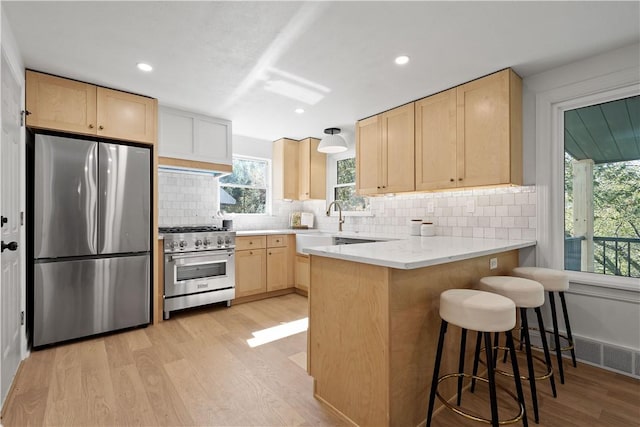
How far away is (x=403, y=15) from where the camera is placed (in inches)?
73.8

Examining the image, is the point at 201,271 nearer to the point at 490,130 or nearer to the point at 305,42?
the point at 305,42

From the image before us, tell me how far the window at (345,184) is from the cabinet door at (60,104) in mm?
3067

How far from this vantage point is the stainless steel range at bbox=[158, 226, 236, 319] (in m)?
3.32

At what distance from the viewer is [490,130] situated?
2.64m

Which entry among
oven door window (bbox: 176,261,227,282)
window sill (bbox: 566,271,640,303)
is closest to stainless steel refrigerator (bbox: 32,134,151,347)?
oven door window (bbox: 176,261,227,282)

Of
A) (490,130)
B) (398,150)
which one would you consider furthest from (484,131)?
(398,150)

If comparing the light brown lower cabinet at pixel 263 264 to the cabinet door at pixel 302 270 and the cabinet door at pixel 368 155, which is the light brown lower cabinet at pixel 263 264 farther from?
the cabinet door at pixel 368 155

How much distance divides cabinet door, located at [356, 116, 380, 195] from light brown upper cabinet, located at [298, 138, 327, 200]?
3.43 ft

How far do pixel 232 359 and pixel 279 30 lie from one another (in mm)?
2370

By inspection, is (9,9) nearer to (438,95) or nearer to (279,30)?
(279,30)

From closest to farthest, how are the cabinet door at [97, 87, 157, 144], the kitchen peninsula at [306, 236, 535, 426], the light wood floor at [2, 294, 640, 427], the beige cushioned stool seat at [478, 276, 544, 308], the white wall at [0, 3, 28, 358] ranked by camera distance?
1. the kitchen peninsula at [306, 236, 535, 426]
2. the light wood floor at [2, 294, 640, 427]
3. the beige cushioned stool seat at [478, 276, 544, 308]
4. the white wall at [0, 3, 28, 358]
5. the cabinet door at [97, 87, 157, 144]

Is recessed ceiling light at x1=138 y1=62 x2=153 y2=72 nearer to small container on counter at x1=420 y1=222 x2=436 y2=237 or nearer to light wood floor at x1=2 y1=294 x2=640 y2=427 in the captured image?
light wood floor at x1=2 y1=294 x2=640 y2=427

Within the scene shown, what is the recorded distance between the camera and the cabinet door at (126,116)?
9.40 ft

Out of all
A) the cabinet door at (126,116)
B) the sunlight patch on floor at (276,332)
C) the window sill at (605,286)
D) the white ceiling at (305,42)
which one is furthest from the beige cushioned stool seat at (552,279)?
the cabinet door at (126,116)
